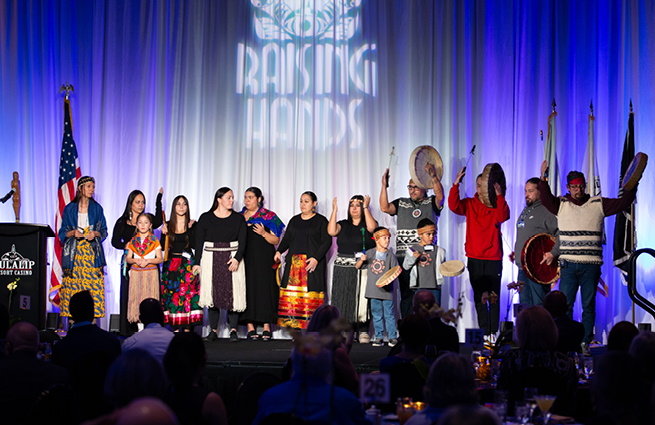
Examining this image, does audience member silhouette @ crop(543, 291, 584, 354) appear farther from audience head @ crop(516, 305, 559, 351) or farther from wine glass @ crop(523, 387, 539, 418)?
wine glass @ crop(523, 387, 539, 418)

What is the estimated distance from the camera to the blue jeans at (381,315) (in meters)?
6.92

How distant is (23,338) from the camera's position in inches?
110

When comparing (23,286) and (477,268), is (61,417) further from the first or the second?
(477,268)

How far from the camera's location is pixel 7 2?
8.95 metres

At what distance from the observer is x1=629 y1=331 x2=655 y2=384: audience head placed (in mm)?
2703

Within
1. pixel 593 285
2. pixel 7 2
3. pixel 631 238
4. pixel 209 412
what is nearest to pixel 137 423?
pixel 209 412

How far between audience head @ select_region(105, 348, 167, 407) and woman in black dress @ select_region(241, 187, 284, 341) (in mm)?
5331

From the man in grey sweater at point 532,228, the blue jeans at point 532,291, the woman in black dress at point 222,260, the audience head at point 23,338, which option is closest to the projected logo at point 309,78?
the woman in black dress at point 222,260

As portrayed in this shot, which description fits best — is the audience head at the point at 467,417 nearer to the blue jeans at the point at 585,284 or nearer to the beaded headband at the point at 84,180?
the blue jeans at the point at 585,284

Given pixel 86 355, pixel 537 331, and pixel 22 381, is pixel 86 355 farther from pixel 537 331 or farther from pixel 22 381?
pixel 537 331

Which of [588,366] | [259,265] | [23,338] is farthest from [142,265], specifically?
[588,366]

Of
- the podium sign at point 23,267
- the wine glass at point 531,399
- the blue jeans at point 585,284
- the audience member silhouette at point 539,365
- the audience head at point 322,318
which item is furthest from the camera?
the podium sign at point 23,267

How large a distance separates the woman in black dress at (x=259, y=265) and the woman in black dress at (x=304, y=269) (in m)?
0.13

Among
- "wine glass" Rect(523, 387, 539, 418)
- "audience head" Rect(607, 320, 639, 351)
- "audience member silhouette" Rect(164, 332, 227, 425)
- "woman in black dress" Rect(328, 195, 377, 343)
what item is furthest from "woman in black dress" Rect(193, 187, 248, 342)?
"wine glass" Rect(523, 387, 539, 418)
